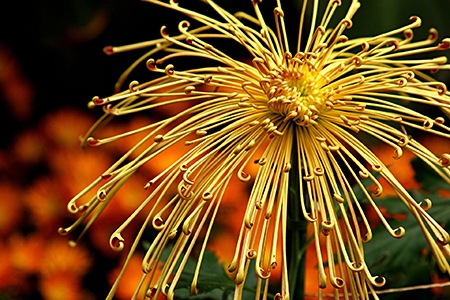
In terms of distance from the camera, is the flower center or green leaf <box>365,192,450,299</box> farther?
green leaf <box>365,192,450,299</box>

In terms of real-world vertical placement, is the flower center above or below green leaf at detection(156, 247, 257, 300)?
above

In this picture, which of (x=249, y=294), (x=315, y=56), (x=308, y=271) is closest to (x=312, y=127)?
(x=315, y=56)

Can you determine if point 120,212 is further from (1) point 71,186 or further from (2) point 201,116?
(2) point 201,116

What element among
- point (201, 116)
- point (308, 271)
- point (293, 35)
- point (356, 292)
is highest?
point (293, 35)

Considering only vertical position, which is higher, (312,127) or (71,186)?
(71,186)

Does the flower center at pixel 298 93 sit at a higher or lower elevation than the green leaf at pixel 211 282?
higher

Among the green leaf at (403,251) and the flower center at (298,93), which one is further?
the green leaf at (403,251)

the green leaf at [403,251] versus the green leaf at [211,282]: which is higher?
the green leaf at [403,251]

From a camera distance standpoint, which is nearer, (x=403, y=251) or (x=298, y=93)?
(x=298, y=93)
